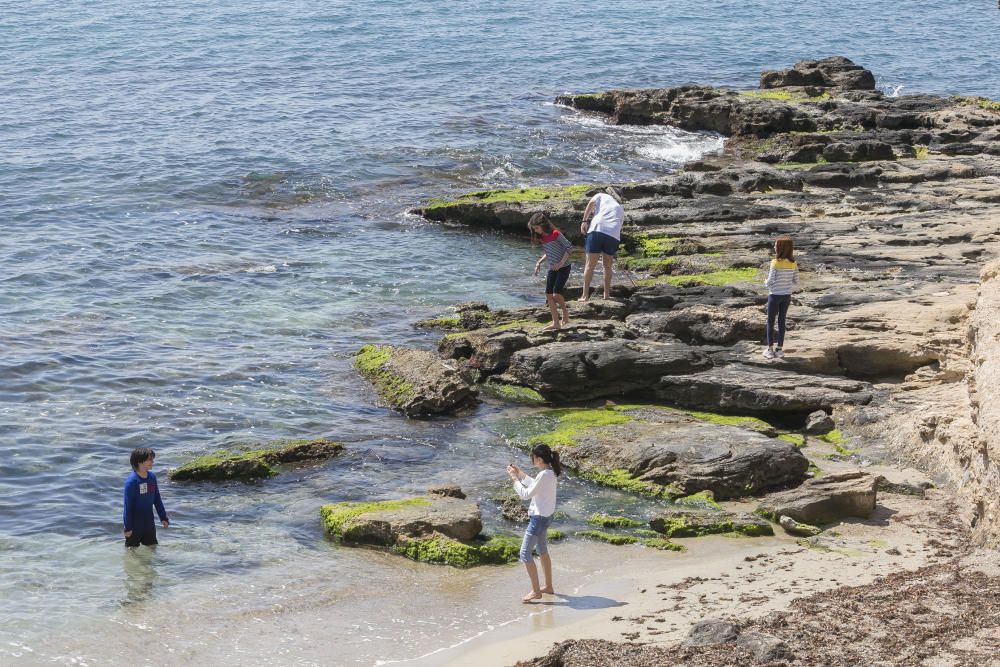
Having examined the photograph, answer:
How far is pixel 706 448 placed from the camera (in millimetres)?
15508

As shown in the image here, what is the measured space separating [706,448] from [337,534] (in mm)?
4984

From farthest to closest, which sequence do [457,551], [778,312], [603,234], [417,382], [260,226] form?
[260,226] → [603,234] → [417,382] → [778,312] → [457,551]

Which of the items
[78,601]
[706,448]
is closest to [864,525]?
[706,448]

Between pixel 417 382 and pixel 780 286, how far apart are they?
5.97m

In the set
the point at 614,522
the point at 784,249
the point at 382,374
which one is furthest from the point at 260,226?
the point at 614,522

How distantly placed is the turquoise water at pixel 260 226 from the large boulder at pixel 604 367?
1.35 meters

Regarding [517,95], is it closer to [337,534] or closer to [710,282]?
[710,282]

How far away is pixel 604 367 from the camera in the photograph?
59.3 ft

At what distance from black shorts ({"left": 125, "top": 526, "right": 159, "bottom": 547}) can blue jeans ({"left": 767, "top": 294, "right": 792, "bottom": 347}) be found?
31.5 ft

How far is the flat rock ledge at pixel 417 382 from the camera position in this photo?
18547 mm

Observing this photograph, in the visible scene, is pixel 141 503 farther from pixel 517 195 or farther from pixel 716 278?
pixel 517 195

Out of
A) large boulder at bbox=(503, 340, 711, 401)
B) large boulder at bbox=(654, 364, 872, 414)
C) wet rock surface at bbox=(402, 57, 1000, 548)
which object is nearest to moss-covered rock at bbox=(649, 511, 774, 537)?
wet rock surface at bbox=(402, 57, 1000, 548)

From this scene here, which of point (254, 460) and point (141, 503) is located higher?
point (141, 503)

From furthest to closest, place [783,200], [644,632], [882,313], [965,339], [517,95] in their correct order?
1. [517,95]
2. [783,200]
3. [882,313]
4. [965,339]
5. [644,632]
